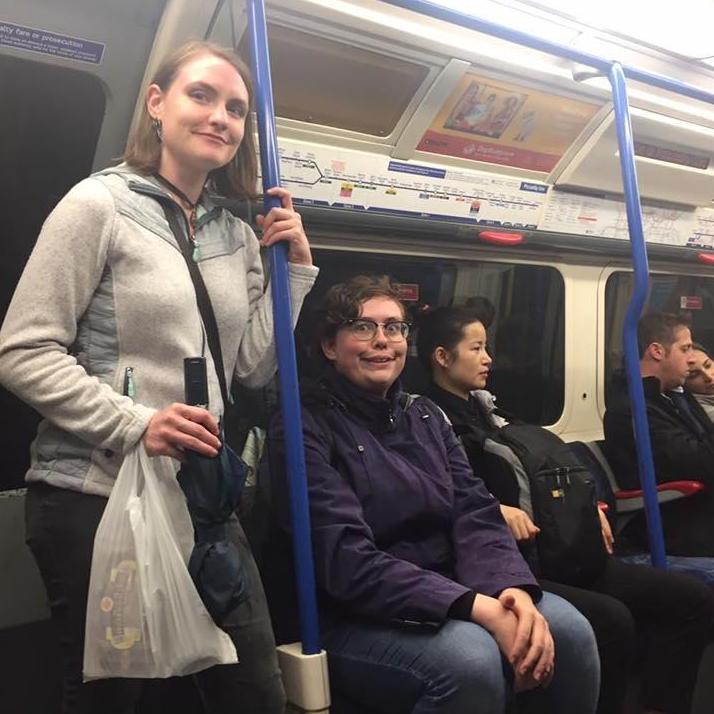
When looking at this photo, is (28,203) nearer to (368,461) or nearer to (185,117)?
(185,117)

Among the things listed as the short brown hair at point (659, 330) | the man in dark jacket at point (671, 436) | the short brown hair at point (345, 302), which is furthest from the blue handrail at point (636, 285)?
the short brown hair at point (659, 330)

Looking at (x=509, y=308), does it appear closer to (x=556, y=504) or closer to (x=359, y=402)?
(x=556, y=504)

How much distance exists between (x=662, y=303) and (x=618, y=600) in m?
2.60

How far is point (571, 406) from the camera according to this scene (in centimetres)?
403

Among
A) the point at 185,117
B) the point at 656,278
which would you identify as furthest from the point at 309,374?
the point at 656,278

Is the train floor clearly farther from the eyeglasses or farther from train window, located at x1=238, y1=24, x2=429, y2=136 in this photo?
train window, located at x1=238, y1=24, x2=429, y2=136

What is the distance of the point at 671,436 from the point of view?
10.7 feet

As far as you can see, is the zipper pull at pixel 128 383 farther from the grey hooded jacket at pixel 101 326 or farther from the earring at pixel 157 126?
the earring at pixel 157 126

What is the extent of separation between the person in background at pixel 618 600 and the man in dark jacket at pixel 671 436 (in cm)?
57

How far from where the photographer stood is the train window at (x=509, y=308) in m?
3.33

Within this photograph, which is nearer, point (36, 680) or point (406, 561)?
point (406, 561)

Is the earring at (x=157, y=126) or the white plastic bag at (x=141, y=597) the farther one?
the earring at (x=157, y=126)

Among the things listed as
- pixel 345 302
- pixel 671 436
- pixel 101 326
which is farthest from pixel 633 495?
pixel 101 326

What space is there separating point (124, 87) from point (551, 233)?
209 cm
